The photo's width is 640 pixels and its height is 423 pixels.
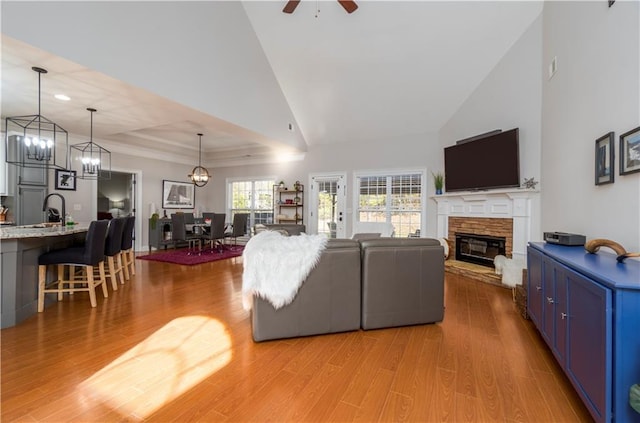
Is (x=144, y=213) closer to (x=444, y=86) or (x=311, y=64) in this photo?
(x=311, y=64)

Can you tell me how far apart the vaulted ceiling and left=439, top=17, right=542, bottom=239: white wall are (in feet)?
0.61

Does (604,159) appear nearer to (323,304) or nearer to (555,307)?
(555,307)

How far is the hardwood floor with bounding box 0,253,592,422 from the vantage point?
5.19 feet

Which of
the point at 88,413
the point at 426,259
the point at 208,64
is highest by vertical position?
the point at 208,64

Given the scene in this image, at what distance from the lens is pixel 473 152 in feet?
15.4

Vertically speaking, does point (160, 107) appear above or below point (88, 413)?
above

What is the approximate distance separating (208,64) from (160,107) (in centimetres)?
93

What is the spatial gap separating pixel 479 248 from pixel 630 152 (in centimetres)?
326

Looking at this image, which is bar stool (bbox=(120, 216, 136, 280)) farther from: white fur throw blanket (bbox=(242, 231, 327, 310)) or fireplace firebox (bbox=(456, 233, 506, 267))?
fireplace firebox (bbox=(456, 233, 506, 267))

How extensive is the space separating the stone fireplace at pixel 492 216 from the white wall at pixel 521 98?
138 mm

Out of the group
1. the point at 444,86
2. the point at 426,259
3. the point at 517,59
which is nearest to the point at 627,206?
the point at 426,259

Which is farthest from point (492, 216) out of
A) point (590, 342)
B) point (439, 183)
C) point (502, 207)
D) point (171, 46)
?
point (171, 46)

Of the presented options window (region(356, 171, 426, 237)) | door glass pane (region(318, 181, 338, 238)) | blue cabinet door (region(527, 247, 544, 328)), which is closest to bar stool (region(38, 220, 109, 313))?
blue cabinet door (region(527, 247, 544, 328))

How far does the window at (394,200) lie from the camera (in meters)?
6.12
